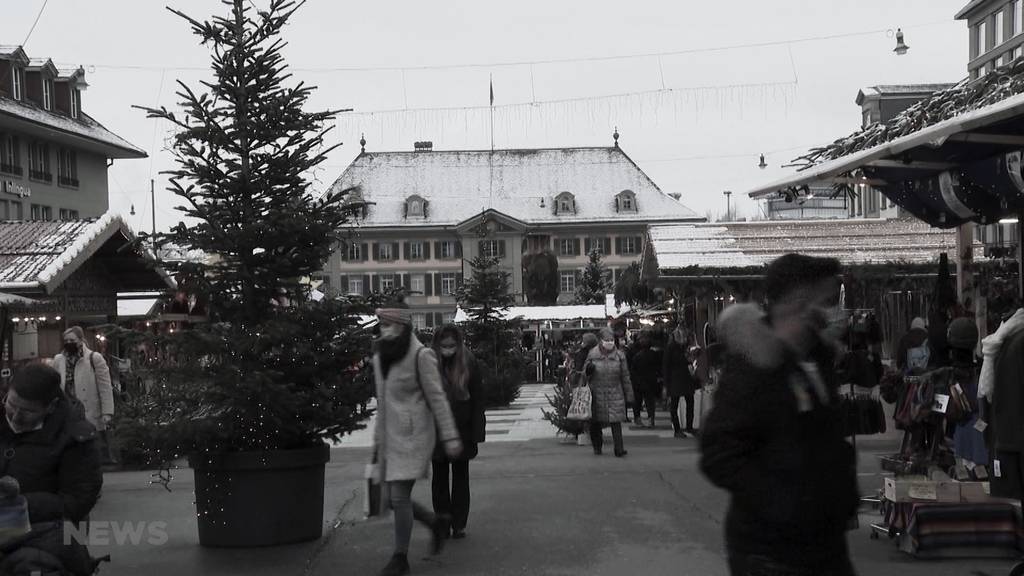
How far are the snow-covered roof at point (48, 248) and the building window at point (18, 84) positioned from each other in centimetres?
2725

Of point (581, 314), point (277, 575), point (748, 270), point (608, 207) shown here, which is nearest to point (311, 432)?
point (277, 575)

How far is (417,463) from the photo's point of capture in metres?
7.80

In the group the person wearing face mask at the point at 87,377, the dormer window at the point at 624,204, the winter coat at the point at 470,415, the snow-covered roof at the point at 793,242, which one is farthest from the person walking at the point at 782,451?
the dormer window at the point at 624,204

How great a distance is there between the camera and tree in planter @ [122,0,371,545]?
28.5ft

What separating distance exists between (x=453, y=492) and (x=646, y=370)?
11.6 m

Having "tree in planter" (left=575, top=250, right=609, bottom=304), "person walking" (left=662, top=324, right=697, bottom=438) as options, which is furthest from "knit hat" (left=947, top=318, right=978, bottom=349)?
"tree in planter" (left=575, top=250, right=609, bottom=304)

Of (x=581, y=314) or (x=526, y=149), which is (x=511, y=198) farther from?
(x=581, y=314)

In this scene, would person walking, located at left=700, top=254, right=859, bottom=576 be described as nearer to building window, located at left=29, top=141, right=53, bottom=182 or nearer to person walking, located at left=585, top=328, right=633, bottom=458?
person walking, located at left=585, top=328, right=633, bottom=458

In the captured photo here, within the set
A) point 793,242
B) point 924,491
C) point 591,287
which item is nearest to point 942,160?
point 924,491

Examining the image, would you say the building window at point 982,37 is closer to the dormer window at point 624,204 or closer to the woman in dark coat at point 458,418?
the dormer window at point 624,204

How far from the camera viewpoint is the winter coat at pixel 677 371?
1762 cm

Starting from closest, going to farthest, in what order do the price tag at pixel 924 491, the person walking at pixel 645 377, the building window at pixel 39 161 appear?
1. the price tag at pixel 924 491
2. the person walking at pixel 645 377
3. the building window at pixel 39 161

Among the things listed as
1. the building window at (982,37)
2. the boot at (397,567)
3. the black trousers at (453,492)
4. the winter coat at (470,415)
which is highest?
the building window at (982,37)

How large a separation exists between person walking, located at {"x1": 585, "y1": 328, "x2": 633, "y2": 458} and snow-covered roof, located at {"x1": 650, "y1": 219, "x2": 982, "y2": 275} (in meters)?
1.71
